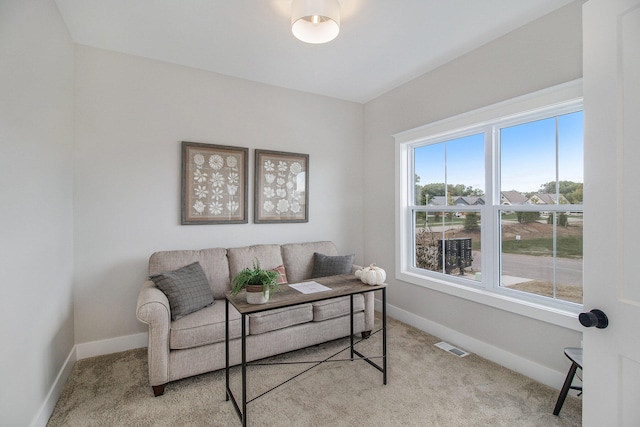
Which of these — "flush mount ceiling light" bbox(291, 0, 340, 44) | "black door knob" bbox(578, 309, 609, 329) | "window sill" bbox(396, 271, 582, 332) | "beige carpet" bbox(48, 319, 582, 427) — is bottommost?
"beige carpet" bbox(48, 319, 582, 427)

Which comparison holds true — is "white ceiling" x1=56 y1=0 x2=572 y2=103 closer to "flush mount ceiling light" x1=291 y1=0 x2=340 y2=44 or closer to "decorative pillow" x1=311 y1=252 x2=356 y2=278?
"flush mount ceiling light" x1=291 y1=0 x2=340 y2=44

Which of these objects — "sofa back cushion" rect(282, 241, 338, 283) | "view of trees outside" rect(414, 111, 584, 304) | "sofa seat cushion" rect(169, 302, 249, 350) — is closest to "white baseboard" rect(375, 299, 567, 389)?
"view of trees outside" rect(414, 111, 584, 304)

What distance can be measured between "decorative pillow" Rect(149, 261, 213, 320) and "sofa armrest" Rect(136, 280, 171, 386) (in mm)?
172

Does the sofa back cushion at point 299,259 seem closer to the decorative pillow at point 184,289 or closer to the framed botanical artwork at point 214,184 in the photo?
the framed botanical artwork at point 214,184

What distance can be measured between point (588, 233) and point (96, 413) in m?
2.89

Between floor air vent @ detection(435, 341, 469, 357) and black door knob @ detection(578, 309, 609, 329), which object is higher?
black door knob @ detection(578, 309, 609, 329)

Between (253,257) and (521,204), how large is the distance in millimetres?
2521

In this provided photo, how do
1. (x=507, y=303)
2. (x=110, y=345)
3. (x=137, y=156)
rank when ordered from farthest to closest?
(x=137, y=156)
(x=110, y=345)
(x=507, y=303)

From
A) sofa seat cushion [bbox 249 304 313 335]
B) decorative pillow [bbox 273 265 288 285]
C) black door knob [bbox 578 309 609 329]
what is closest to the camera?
black door knob [bbox 578 309 609 329]

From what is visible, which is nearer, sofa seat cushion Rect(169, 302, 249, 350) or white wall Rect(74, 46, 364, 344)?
sofa seat cushion Rect(169, 302, 249, 350)

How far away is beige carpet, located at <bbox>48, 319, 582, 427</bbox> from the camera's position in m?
1.92

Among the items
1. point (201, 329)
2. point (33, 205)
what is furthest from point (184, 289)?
point (33, 205)

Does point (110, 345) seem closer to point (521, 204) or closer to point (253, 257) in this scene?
point (253, 257)

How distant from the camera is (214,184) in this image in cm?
321
